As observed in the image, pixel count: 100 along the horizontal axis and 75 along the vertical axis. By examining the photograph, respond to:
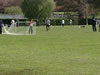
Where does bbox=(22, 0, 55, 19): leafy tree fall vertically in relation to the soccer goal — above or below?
above

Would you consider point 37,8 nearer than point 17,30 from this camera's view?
No

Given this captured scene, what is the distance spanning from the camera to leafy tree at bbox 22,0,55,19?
259ft

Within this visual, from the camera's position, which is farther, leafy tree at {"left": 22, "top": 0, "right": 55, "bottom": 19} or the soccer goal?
leafy tree at {"left": 22, "top": 0, "right": 55, "bottom": 19}

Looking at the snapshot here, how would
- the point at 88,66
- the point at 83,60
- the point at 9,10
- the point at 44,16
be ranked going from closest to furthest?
the point at 88,66 < the point at 83,60 < the point at 44,16 < the point at 9,10

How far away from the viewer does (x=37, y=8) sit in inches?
3113

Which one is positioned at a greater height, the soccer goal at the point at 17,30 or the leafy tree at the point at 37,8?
the leafy tree at the point at 37,8

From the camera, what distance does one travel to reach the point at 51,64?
41.1ft

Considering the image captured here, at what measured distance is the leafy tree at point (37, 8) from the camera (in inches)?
3110

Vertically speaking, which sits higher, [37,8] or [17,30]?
[37,8]

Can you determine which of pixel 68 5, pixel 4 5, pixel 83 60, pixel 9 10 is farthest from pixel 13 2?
pixel 83 60

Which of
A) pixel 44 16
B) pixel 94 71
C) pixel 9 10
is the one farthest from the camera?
pixel 9 10

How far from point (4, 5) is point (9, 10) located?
13.2 meters

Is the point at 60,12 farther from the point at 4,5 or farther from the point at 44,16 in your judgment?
the point at 44,16

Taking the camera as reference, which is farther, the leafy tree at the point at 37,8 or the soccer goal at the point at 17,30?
the leafy tree at the point at 37,8
